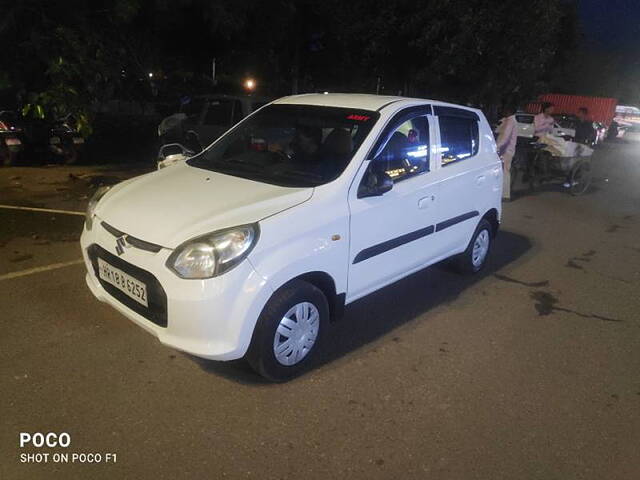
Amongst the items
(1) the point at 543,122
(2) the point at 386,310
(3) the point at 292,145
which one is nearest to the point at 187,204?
(3) the point at 292,145

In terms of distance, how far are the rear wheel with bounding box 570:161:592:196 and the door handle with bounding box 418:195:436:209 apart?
7372mm

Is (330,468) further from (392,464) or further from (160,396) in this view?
(160,396)

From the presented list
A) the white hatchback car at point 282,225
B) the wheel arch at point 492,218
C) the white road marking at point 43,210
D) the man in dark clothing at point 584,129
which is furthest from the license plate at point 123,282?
the man in dark clothing at point 584,129

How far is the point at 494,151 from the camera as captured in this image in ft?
17.3

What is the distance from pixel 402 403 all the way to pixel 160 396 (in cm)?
144

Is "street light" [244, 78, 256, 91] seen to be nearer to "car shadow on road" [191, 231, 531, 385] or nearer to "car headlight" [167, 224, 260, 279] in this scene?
"car shadow on road" [191, 231, 531, 385]

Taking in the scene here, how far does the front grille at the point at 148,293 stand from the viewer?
2883 mm

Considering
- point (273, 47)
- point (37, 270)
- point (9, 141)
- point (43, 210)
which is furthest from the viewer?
point (273, 47)

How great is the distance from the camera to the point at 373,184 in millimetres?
3488

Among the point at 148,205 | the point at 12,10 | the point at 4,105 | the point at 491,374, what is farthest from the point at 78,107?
the point at 4,105

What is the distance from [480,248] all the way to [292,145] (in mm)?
2447

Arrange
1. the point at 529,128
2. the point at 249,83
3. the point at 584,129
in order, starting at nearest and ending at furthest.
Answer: the point at 584,129, the point at 249,83, the point at 529,128

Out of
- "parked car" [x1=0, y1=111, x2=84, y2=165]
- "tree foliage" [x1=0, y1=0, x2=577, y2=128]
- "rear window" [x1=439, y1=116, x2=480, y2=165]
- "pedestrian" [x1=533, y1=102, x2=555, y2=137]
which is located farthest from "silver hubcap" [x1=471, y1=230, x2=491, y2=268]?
"parked car" [x1=0, y1=111, x2=84, y2=165]

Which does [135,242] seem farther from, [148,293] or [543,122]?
[543,122]
